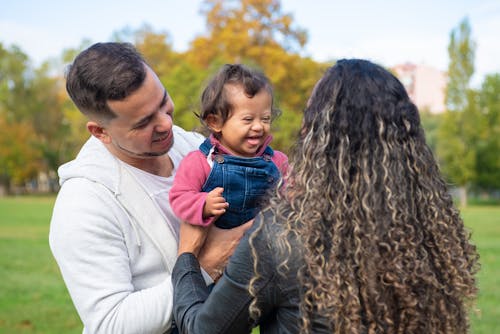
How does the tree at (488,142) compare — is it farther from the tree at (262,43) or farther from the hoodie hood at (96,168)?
the hoodie hood at (96,168)

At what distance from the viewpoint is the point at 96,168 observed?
10.1 ft

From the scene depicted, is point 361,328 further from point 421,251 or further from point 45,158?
point 45,158

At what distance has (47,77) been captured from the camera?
216 ft

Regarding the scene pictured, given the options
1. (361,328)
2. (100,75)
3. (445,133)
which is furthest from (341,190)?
(445,133)

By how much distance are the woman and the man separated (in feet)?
1.87

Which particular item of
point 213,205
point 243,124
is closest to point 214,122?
point 243,124

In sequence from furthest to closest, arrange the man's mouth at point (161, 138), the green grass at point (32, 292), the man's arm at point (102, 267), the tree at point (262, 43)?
the tree at point (262, 43)
the green grass at point (32, 292)
the man's mouth at point (161, 138)
the man's arm at point (102, 267)

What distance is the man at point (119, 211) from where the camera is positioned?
8.95 feet

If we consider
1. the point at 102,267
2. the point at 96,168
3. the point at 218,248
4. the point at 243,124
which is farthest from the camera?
the point at 243,124

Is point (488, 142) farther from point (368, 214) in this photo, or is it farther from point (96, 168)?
point (368, 214)

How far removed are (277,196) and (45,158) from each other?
66.7 meters

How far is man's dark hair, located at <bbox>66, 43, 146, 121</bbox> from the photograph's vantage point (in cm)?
296

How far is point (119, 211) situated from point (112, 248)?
196mm

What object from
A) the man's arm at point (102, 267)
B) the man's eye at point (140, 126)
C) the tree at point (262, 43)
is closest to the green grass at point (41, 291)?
the man's arm at point (102, 267)
